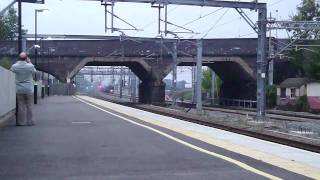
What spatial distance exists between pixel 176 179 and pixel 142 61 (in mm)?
78728

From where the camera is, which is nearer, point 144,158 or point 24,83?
point 144,158

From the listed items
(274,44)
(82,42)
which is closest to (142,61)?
(82,42)

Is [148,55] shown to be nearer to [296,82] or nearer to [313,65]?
[296,82]

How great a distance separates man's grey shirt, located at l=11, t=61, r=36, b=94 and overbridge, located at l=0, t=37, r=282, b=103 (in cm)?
6214

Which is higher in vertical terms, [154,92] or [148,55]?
[148,55]

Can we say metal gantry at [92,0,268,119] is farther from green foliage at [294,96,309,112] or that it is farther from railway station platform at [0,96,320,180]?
green foliage at [294,96,309,112]

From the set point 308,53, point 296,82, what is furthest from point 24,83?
point 308,53

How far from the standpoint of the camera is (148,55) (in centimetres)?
8831

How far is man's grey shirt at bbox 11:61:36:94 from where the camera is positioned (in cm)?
1988

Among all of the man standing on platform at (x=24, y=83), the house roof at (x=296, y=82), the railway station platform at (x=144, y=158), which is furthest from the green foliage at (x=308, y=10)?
the railway station platform at (x=144, y=158)

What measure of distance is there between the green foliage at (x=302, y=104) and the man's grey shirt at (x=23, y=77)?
49.3 m

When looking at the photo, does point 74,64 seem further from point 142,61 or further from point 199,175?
point 199,175

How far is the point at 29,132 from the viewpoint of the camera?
701 inches

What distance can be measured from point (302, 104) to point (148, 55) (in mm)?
28579
